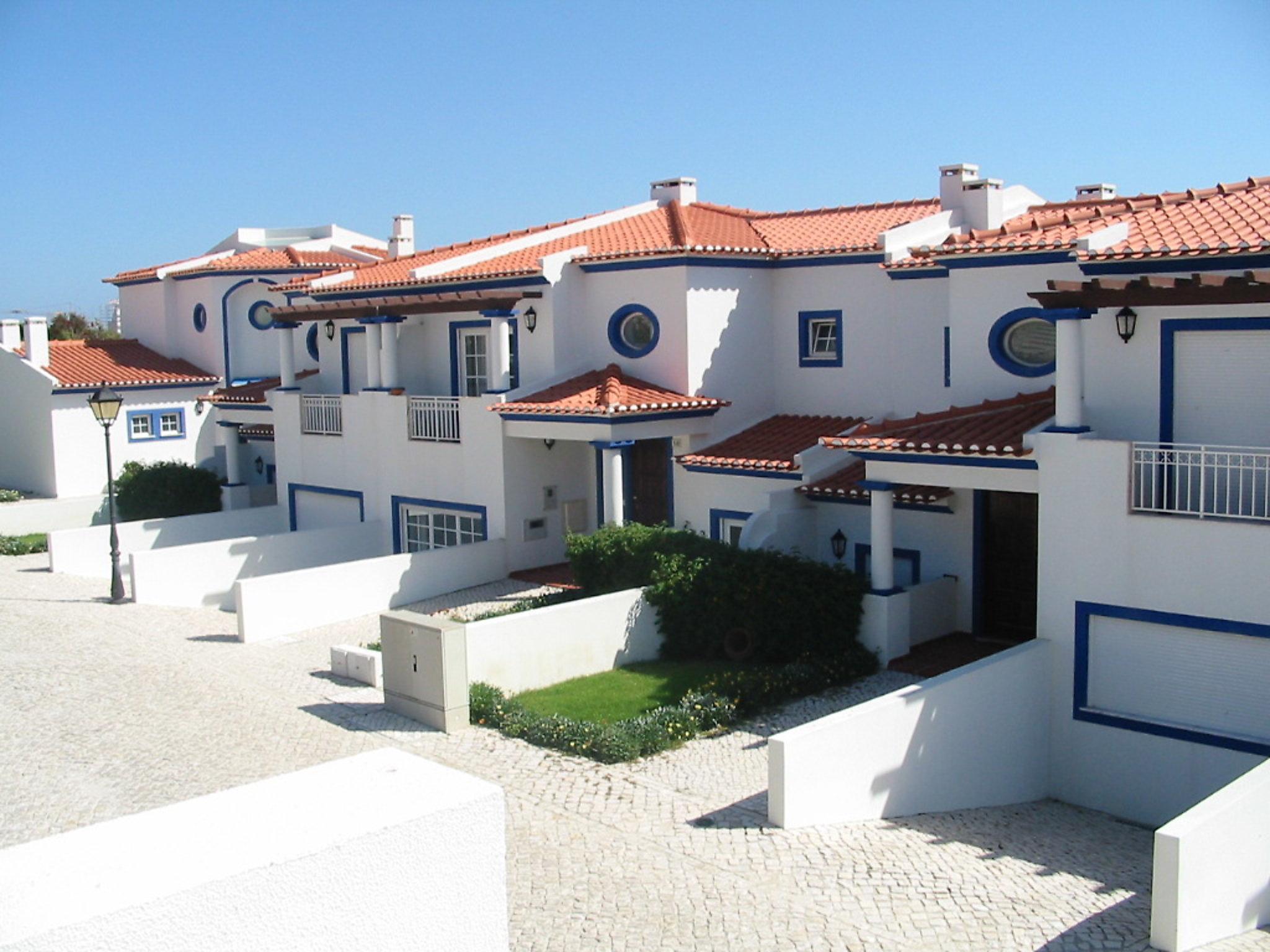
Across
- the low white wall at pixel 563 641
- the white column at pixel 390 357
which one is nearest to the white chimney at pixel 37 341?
the white column at pixel 390 357

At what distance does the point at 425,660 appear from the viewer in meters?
14.1

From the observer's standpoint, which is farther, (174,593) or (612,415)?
(174,593)

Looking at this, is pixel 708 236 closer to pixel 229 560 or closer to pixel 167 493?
pixel 229 560

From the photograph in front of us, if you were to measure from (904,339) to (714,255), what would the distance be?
3.66m

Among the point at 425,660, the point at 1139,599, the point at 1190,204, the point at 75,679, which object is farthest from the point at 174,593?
the point at 1190,204

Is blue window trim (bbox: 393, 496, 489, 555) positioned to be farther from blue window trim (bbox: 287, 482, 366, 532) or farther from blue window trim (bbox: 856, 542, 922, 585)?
blue window trim (bbox: 856, 542, 922, 585)

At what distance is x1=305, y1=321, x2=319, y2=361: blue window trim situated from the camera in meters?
29.6

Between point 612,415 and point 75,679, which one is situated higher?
point 612,415

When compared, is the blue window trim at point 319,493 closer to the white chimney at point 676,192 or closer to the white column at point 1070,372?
the white chimney at point 676,192

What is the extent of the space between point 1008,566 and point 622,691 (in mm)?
5990

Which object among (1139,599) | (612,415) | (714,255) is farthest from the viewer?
(714,255)

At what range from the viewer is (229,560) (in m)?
22.8

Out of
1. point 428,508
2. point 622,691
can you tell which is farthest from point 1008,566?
point 428,508

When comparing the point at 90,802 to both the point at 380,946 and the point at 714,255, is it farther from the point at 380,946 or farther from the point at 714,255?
the point at 714,255
